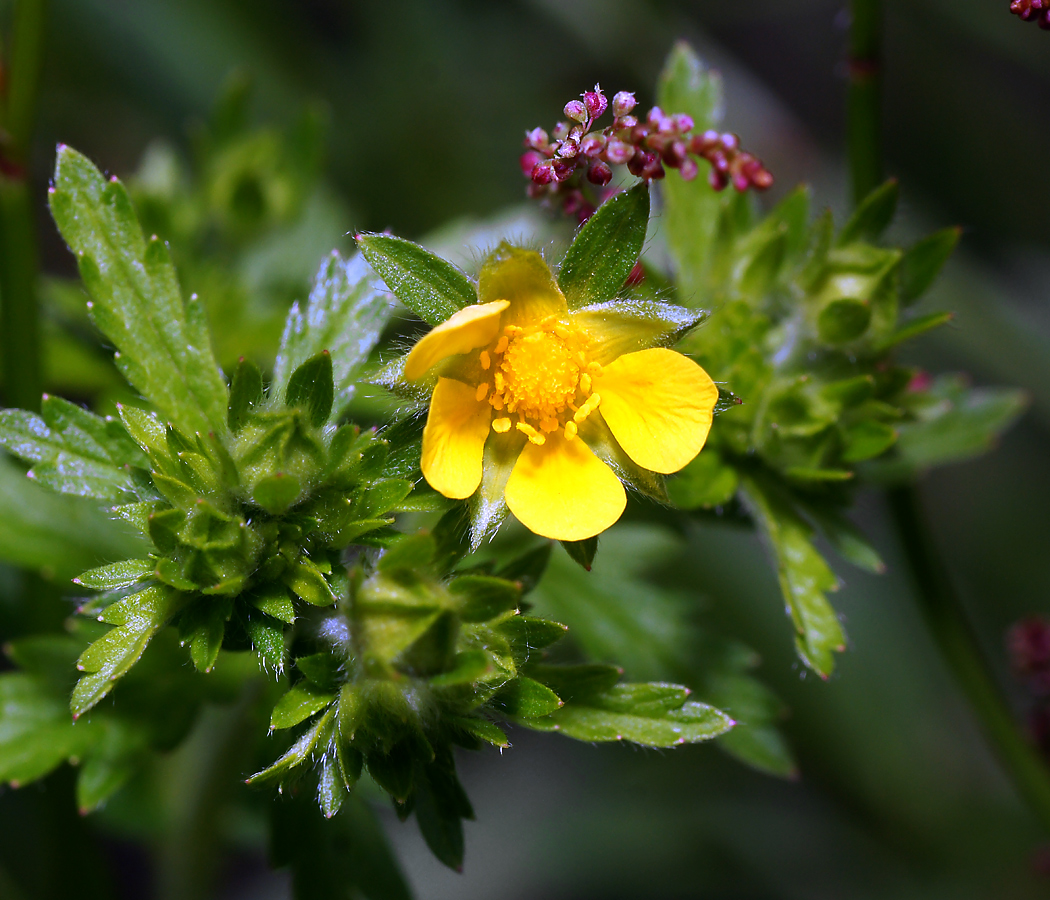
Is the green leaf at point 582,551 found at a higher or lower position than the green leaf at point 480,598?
higher

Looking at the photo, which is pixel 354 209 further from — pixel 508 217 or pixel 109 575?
pixel 109 575

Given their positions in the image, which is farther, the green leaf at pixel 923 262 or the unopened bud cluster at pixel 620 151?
the green leaf at pixel 923 262

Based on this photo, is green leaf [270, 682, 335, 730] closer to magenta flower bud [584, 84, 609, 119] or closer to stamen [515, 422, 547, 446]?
stamen [515, 422, 547, 446]

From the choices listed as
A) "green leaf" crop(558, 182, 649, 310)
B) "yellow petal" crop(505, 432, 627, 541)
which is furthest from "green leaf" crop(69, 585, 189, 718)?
"green leaf" crop(558, 182, 649, 310)

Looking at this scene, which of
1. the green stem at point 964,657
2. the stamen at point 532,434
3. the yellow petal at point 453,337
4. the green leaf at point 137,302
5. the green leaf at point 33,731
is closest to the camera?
the yellow petal at point 453,337

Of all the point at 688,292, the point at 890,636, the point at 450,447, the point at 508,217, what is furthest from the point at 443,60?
the point at 450,447

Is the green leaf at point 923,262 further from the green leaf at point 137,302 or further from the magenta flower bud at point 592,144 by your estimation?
the green leaf at point 137,302

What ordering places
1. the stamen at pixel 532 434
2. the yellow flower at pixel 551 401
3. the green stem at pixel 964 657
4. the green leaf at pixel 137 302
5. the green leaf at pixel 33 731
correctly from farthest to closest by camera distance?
the green stem at pixel 964 657
the green leaf at pixel 33 731
the green leaf at pixel 137 302
the stamen at pixel 532 434
the yellow flower at pixel 551 401

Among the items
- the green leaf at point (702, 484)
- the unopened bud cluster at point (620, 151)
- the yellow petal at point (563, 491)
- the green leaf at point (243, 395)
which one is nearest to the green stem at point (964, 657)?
the green leaf at point (702, 484)
